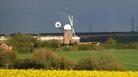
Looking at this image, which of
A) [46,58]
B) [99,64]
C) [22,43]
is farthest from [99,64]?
[22,43]

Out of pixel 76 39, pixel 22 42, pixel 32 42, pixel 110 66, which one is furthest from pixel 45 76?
pixel 76 39

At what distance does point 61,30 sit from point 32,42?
38.2m

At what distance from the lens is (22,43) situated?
10300 centimetres

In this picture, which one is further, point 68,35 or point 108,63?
point 68,35

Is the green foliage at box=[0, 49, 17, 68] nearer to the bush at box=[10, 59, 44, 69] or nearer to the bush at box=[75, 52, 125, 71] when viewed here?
the bush at box=[10, 59, 44, 69]

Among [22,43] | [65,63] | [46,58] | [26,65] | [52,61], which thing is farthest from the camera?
[22,43]

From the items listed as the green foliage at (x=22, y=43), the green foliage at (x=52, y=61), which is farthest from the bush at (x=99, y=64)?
the green foliage at (x=22, y=43)

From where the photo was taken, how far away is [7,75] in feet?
70.5

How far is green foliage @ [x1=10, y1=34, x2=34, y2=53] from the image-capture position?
9353cm

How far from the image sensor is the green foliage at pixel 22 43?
9353cm

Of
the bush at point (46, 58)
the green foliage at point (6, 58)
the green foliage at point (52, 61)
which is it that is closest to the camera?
the green foliage at point (52, 61)

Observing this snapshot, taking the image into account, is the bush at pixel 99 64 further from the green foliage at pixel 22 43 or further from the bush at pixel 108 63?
the green foliage at pixel 22 43

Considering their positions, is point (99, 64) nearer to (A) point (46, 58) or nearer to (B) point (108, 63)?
(B) point (108, 63)

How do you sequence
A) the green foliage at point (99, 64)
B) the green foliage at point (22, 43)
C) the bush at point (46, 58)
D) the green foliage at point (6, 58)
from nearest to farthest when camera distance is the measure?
the green foliage at point (99, 64) → the bush at point (46, 58) → the green foliage at point (6, 58) → the green foliage at point (22, 43)
